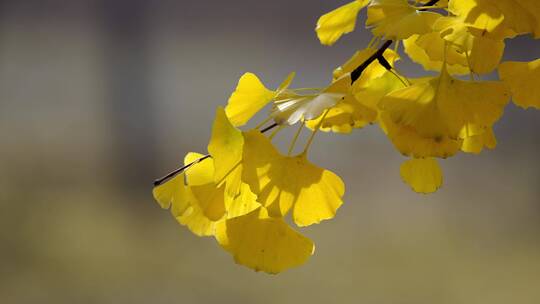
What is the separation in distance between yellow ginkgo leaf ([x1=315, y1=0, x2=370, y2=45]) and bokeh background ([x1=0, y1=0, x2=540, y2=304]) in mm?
1052

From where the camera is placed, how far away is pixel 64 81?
50.6 inches

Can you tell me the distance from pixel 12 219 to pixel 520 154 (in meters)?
0.97

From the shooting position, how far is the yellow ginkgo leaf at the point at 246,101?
20 centimetres

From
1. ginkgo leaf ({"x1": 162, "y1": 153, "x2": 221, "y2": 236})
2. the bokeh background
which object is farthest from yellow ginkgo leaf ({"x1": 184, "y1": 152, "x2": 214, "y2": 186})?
the bokeh background

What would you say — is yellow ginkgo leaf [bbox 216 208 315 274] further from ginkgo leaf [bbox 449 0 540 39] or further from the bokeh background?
the bokeh background

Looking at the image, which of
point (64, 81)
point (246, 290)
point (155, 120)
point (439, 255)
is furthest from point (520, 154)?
point (64, 81)

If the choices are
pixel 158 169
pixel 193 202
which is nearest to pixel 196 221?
pixel 193 202

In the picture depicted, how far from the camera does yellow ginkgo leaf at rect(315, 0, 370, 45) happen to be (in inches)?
8.1

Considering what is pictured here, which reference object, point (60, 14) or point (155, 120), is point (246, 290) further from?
point (60, 14)

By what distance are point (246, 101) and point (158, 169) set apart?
3.61 ft

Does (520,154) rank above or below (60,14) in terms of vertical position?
below

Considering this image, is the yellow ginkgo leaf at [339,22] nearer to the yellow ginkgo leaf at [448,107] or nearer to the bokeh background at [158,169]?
the yellow ginkgo leaf at [448,107]

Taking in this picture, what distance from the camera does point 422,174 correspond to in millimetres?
218

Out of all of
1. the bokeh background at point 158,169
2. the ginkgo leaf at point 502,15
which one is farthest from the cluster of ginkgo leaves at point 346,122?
the bokeh background at point 158,169
